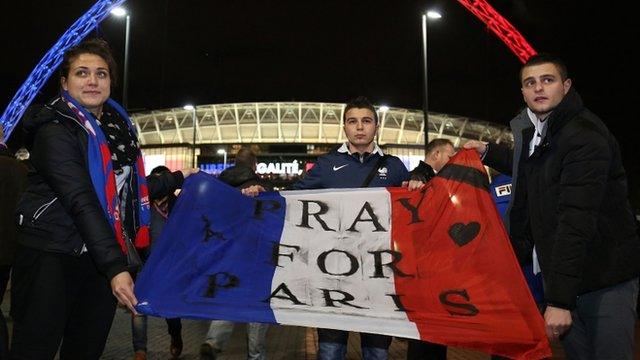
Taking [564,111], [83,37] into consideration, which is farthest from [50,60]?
[564,111]

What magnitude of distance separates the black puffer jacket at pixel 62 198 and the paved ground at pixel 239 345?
12.4 ft

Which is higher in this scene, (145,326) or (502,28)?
(502,28)

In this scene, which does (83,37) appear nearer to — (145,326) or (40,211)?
(145,326)

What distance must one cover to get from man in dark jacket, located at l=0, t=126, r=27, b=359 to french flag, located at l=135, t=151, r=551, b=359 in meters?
2.22

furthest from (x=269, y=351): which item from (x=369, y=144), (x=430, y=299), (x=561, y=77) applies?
(x=561, y=77)

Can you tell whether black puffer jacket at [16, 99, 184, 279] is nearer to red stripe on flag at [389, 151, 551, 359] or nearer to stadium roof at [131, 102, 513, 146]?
red stripe on flag at [389, 151, 551, 359]

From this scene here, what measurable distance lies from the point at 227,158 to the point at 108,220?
163 ft

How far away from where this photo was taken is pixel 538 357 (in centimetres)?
277

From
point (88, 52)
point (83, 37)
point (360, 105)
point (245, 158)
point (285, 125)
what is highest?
point (83, 37)

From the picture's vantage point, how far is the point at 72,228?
2.85m

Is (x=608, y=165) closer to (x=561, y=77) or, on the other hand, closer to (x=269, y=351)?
(x=561, y=77)

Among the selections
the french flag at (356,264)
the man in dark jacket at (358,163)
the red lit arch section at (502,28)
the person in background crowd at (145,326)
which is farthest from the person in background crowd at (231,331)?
the red lit arch section at (502,28)

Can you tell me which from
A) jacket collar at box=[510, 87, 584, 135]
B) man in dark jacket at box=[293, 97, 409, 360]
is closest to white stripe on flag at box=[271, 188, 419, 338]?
man in dark jacket at box=[293, 97, 409, 360]

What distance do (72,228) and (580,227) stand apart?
265 cm
